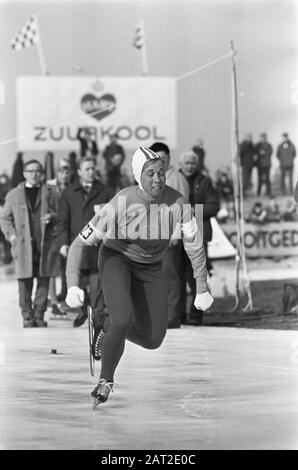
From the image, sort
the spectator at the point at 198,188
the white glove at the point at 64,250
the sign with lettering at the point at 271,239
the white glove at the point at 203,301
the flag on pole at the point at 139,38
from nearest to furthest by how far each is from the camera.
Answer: the white glove at the point at 203,301 → the white glove at the point at 64,250 → the spectator at the point at 198,188 → the flag on pole at the point at 139,38 → the sign with lettering at the point at 271,239

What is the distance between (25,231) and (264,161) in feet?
29.8

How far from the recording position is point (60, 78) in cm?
2205

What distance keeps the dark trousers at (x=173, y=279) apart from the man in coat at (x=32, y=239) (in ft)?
3.83

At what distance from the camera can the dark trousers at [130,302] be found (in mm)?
8094

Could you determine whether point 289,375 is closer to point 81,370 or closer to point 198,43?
point 81,370

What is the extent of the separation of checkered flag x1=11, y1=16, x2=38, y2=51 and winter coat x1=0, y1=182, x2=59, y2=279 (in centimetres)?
671

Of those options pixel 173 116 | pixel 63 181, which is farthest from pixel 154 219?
pixel 173 116

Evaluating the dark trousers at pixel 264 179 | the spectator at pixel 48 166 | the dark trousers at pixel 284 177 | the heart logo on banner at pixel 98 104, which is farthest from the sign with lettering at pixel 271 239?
the spectator at pixel 48 166

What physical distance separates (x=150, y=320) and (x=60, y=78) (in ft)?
45.8

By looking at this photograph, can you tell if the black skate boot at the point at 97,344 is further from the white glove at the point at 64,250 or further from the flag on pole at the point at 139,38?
the flag on pole at the point at 139,38

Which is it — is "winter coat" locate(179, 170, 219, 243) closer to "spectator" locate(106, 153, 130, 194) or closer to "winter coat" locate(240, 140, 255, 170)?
"spectator" locate(106, 153, 130, 194)

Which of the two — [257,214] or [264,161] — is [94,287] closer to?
[257,214]

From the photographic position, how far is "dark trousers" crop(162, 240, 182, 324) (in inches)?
516

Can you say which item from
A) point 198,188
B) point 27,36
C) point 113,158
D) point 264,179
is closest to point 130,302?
point 198,188
